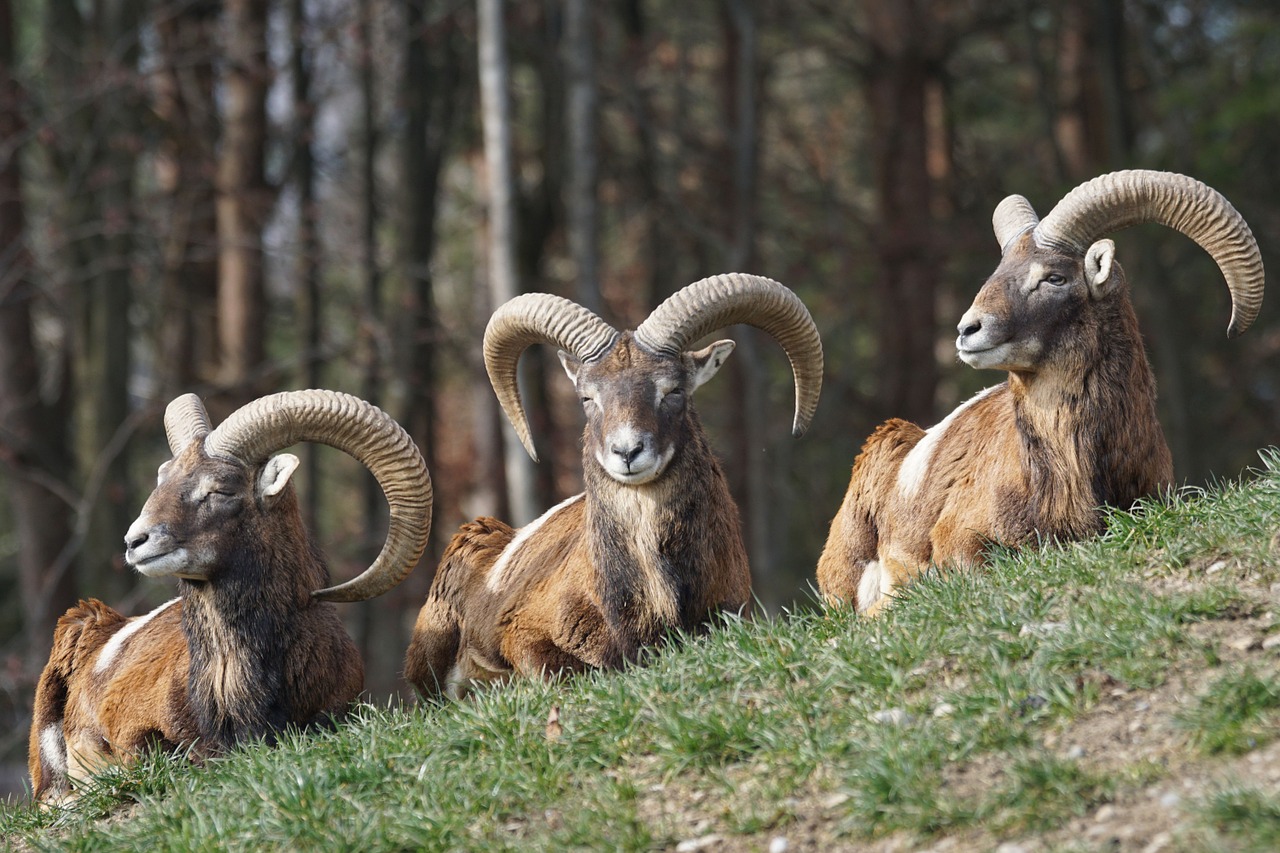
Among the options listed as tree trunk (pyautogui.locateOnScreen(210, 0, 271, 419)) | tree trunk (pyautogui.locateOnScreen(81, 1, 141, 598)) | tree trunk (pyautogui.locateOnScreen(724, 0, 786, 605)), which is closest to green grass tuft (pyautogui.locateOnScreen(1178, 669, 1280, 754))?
tree trunk (pyautogui.locateOnScreen(81, 1, 141, 598))

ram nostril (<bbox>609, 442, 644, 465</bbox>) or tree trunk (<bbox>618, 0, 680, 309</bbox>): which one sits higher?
tree trunk (<bbox>618, 0, 680, 309</bbox>)

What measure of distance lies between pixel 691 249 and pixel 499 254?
1148 centimetres

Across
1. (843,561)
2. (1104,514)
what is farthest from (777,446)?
(1104,514)

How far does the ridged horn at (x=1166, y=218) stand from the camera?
871 cm

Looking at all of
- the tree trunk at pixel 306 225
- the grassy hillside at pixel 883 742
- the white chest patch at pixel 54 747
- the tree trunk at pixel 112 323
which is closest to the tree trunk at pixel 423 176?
the tree trunk at pixel 306 225

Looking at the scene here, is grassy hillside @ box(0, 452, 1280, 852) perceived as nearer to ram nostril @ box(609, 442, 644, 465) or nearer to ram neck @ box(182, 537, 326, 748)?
ram neck @ box(182, 537, 326, 748)

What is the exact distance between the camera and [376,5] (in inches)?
968

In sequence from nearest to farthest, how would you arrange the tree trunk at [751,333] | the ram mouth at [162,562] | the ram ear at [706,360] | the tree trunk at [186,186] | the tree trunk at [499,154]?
the ram mouth at [162,562], the ram ear at [706,360], the tree trunk at [499,154], the tree trunk at [186,186], the tree trunk at [751,333]

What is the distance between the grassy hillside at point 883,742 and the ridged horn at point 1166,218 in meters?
1.33

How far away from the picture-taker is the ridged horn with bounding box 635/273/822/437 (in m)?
9.02

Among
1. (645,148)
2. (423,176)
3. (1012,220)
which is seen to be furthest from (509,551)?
(645,148)

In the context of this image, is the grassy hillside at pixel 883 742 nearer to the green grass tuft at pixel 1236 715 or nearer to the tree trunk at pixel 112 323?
the green grass tuft at pixel 1236 715

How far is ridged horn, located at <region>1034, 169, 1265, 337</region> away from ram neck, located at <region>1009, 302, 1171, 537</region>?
53cm

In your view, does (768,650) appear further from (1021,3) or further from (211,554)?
(1021,3)
